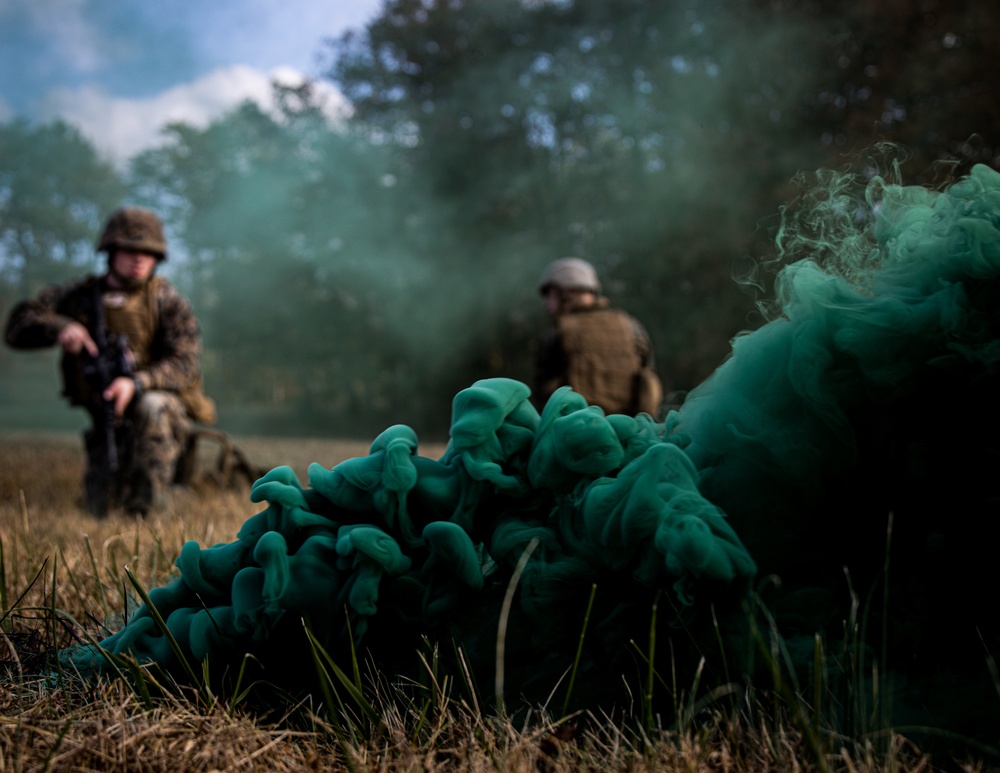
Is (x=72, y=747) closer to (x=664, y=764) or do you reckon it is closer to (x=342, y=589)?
(x=342, y=589)

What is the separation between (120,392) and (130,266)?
825 mm

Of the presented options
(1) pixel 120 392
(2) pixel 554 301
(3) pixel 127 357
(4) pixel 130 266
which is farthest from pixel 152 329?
(2) pixel 554 301

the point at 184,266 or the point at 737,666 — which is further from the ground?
the point at 184,266

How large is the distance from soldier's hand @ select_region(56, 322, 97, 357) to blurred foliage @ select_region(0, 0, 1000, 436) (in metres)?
7.38

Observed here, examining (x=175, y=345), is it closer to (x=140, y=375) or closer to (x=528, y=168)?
(x=140, y=375)

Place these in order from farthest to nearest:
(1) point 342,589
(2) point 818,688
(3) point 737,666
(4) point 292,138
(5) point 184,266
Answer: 1. (5) point 184,266
2. (4) point 292,138
3. (1) point 342,589
4. (3) point 737,666
5. (2) point 818,688

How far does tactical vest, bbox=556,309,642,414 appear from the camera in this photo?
5.92 metres

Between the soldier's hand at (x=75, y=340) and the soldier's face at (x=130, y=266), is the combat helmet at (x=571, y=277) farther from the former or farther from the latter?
the soldier's hand at (x=75, y=340)

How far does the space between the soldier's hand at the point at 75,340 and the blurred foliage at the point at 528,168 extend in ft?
24.2

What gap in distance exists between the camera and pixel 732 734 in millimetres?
1143

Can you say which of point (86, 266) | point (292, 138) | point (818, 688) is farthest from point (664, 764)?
point (86, 266)

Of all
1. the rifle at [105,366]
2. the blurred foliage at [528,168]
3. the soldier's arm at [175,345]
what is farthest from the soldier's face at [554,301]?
the blurred foliage at [528,168]

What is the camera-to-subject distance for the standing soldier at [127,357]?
4.63m

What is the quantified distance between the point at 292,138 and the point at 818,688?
67.3 ft
